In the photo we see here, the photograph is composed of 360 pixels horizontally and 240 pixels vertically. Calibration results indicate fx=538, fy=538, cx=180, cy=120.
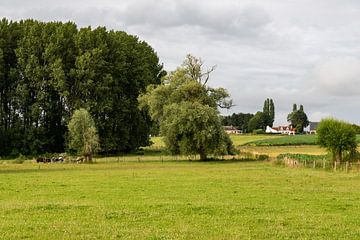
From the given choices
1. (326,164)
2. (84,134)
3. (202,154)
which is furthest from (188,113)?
(326,164)

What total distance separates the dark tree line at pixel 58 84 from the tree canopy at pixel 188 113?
24.9 ft

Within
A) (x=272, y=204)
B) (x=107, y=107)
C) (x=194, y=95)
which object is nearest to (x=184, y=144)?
(x=194, y=95)

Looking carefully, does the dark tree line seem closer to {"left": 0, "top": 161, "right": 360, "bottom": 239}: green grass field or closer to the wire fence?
the wire fence

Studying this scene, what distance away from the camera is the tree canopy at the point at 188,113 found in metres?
69.1

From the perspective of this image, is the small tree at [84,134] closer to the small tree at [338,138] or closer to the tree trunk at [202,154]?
the tree trunk at [202,154]

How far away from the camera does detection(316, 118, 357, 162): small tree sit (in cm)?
6156

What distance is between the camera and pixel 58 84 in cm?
7819

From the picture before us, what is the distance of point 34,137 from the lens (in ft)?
265

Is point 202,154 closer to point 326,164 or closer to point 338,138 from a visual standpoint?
point 338,138

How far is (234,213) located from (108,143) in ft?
210

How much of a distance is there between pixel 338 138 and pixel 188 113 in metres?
19.0

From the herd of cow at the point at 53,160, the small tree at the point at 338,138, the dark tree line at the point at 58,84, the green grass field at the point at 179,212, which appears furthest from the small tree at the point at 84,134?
the green grass field at the point at 179,212

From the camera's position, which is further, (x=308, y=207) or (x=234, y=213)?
(x=308, y=207)

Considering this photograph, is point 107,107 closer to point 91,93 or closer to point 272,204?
point 91,93
